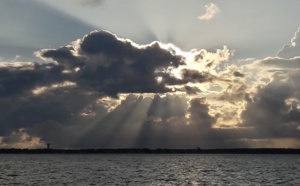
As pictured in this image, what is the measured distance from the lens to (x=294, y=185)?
97.2m

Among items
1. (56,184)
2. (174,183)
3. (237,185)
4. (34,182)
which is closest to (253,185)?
(237,185)

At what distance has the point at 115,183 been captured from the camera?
9775cm

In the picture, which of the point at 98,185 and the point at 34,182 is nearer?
the point at 98,185

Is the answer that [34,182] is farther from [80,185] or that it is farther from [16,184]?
[80,185]

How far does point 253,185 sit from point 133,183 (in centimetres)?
2526

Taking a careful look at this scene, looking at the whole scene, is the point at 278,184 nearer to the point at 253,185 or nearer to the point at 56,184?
the point at 253,185

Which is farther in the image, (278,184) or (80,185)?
(278,184)

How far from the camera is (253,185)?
95.0 metres

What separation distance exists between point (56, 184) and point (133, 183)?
16174 mm

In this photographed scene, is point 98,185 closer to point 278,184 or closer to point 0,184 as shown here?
point 0,184

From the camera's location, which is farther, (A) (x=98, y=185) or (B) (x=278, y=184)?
(B) (x=278, y=184)

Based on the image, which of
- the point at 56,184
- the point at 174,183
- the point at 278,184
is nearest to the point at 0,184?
the point at 56,184

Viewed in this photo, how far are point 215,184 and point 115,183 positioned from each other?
21.4m

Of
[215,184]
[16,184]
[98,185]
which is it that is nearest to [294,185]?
[215,184]
